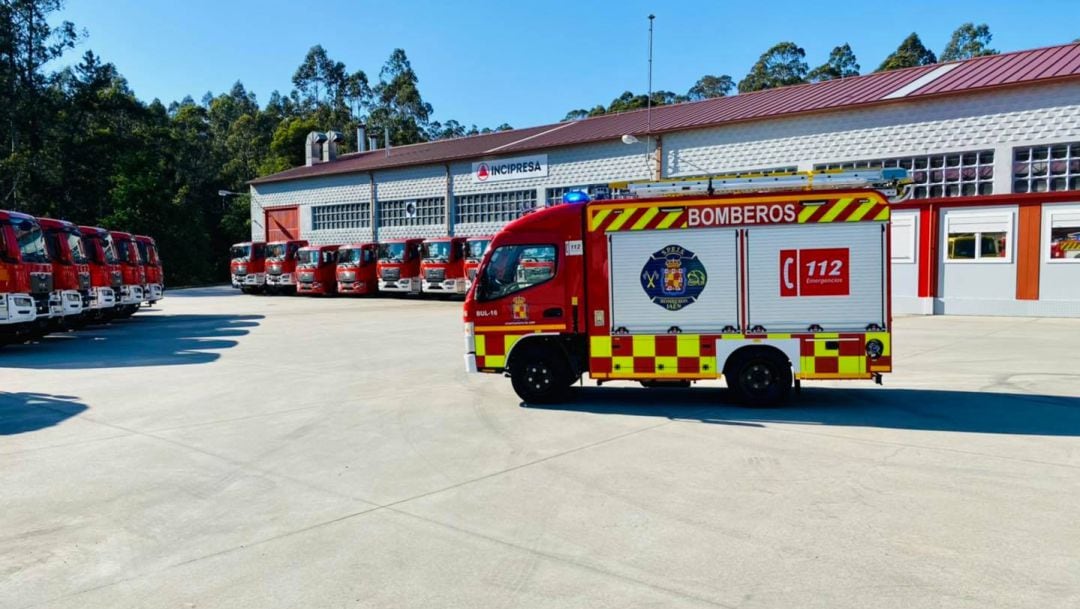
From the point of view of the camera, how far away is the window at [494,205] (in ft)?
114

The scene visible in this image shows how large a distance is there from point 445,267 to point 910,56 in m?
63.4

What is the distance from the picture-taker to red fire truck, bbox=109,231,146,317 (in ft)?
74.5

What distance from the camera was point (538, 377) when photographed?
9.91 meters

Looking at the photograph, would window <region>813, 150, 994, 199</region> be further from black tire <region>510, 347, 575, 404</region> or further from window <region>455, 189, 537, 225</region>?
window <region>455, 189, 537, 225</region>

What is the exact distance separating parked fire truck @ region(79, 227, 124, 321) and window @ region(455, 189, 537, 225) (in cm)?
1672

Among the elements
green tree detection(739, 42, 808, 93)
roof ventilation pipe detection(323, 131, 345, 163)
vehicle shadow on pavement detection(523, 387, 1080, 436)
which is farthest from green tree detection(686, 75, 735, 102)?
vehicle shadow on pavement detection(523, 387, 1080, 436)

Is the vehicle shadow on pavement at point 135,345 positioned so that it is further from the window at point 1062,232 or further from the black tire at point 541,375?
the window at point 1062,232

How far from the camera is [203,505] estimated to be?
5918mm

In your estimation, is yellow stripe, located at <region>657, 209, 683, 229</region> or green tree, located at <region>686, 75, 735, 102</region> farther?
green tree, located at <region>686, 75, 735, 102</region>

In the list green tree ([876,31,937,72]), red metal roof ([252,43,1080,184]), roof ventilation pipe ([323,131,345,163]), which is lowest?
red metal roof ([252,43,1080,184])

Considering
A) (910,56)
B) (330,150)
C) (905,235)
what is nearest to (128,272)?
(905,235)

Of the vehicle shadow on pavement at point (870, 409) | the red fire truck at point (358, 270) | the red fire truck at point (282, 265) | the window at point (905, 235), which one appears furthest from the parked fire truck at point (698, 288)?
the red fire truck at point (282, 265)

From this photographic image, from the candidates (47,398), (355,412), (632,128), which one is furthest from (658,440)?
(632,128)

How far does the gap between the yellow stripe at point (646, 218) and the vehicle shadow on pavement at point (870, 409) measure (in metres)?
2.31
